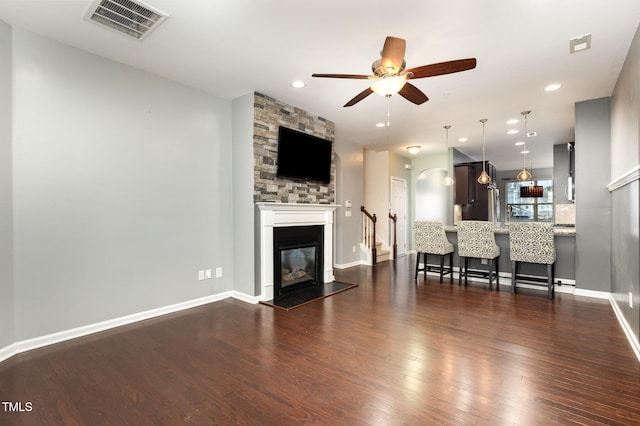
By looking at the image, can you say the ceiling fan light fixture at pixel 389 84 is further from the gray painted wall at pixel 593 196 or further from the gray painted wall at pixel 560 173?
the gray painted wall at pixel 560 173

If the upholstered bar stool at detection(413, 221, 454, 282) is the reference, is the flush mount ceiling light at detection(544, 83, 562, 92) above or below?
above

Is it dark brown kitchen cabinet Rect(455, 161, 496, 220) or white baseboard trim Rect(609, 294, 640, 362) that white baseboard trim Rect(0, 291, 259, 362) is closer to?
white baseboard trim Rect(609, 294, 640, 362)

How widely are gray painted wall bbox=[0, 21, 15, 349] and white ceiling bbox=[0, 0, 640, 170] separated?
0.35 metres

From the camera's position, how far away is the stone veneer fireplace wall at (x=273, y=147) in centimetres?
413

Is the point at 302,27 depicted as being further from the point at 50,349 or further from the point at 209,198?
the point at 50,349

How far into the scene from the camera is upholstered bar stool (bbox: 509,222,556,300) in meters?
4.28

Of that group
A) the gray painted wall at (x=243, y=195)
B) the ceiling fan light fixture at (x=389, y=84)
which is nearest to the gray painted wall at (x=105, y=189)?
the gray painted wall at (x=243, y=195)

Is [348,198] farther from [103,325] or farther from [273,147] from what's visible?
[103,325]

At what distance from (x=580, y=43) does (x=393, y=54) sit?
2.08 meters

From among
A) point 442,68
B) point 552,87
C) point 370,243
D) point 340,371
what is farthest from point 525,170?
point 340,371

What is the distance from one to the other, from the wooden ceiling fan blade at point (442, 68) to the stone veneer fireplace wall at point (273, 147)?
2.37 meters

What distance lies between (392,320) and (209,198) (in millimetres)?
2917

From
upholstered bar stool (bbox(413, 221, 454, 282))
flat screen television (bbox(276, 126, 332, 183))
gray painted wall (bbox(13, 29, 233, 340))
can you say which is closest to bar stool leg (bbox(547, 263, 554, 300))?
upholstered bar stool (bbox(413, 221, 454, 282))

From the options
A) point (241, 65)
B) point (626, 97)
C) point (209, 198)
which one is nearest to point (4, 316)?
point (209, 198)
